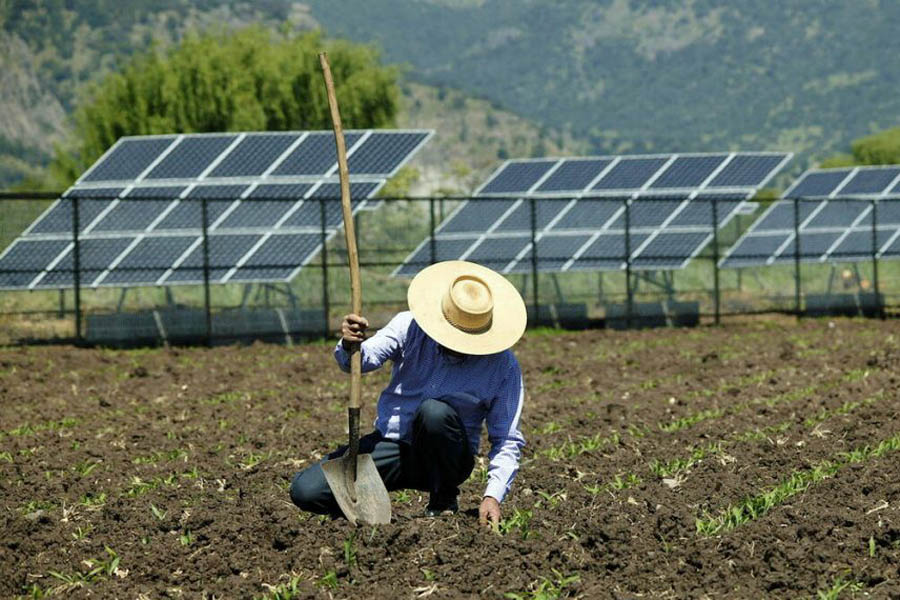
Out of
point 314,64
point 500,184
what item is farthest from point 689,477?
point 314,64

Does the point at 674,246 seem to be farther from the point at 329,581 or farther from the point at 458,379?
the point at 329,581

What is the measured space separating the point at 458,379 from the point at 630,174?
801 inches

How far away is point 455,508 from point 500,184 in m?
20.1

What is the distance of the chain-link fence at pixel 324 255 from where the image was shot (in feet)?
61.6

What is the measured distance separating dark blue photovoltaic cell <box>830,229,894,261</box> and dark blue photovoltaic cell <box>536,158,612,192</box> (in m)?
4.68

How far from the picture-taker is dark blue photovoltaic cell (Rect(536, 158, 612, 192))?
25.8 metres

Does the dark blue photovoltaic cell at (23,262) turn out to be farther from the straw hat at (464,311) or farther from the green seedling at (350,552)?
the green seedling at (350,552)

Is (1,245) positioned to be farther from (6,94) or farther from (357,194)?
(6,94)

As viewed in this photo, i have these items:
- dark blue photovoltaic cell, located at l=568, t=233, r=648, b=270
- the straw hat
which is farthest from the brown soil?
dark blue photovoltaic cell, located at l=568, t=233, r=648, b=270

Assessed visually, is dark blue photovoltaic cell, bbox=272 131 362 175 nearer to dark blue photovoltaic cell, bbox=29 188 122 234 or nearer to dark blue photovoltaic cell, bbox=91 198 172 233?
dark blue photovoltaic cell, bbox=91 198 172 233

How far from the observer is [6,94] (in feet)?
352

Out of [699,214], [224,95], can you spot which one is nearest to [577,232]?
[699,214]

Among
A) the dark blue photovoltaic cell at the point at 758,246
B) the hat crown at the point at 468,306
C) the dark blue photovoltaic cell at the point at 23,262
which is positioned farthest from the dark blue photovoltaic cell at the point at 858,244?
the hat crown at the point at 468,306

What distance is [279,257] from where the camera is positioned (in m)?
19.5
